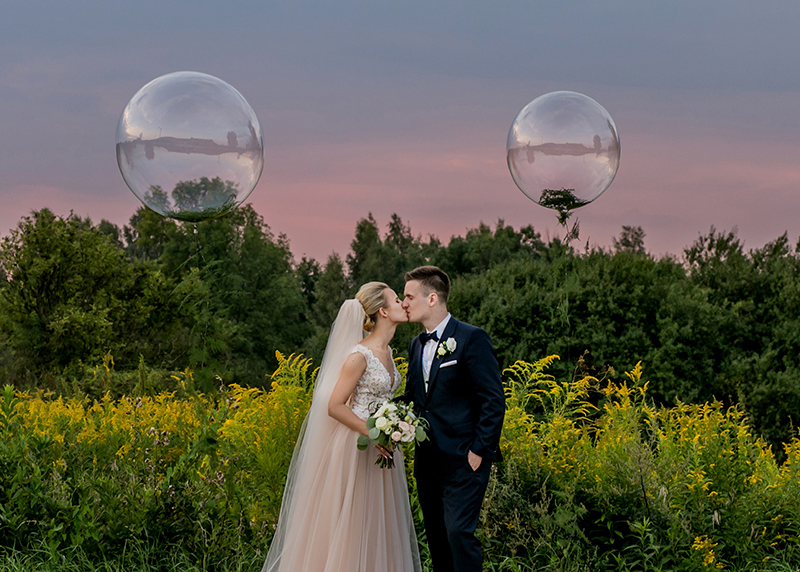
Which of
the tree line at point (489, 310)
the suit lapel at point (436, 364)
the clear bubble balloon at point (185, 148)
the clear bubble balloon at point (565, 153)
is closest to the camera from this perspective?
the suit lapel at point (436, 364)

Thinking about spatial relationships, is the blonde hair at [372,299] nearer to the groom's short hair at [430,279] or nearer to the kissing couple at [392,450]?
the kissing couple at [392,450]

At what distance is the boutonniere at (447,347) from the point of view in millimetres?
4684

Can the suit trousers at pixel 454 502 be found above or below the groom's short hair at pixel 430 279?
below

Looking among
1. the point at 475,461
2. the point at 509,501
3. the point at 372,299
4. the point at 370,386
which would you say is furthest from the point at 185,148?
the point at 509,501

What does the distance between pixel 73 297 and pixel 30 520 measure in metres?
23.3

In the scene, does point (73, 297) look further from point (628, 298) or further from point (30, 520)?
point (30, 520)

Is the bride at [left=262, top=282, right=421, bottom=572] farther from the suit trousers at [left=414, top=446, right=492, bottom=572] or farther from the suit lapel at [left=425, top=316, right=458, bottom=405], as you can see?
the suit trousers at [left=414, top=446, right=492, bottom=572]

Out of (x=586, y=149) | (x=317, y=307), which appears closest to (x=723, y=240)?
(x=586, y=149)

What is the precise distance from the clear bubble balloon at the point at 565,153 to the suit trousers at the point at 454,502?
2.61 m

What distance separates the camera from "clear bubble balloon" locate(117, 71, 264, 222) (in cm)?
555

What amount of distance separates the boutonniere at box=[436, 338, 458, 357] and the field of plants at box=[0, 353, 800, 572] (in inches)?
64.6

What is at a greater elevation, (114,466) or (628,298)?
(628,298)

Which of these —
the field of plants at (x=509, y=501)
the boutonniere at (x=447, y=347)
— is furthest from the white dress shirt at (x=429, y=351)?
the field of plants at (x=509, y=501)

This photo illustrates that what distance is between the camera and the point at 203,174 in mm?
5590
